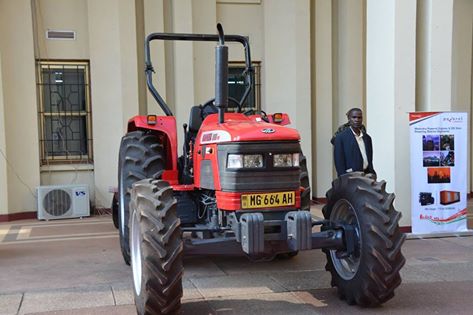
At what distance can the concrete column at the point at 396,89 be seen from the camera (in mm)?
8156

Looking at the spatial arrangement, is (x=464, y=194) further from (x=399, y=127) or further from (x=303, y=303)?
(x=303, y=303)

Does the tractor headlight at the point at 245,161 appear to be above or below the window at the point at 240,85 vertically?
below

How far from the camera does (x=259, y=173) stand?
4840 mm

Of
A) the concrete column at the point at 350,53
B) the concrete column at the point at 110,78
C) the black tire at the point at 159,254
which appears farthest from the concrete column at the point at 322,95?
the black tire at the point at 159,254

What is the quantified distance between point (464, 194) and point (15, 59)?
8.18m

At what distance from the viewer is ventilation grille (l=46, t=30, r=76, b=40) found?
10.5 m

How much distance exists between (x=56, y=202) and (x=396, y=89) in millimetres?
6417

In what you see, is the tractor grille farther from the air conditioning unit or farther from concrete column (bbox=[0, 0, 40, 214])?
concrete column (bbox=[0, 0, 40, 214])

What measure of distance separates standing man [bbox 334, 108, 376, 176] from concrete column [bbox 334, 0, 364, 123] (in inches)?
148

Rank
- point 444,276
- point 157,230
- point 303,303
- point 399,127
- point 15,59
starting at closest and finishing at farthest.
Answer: point 157,230 < point 303,303 < point 444,276 < point 399,127 < point 15,59

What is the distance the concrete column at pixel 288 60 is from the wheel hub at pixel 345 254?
577cm

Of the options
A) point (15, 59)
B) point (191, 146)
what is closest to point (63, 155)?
point (15, 59)

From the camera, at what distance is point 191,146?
620 cm

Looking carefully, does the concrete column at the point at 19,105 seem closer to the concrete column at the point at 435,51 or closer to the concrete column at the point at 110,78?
the concrete column at the point at 110,78
